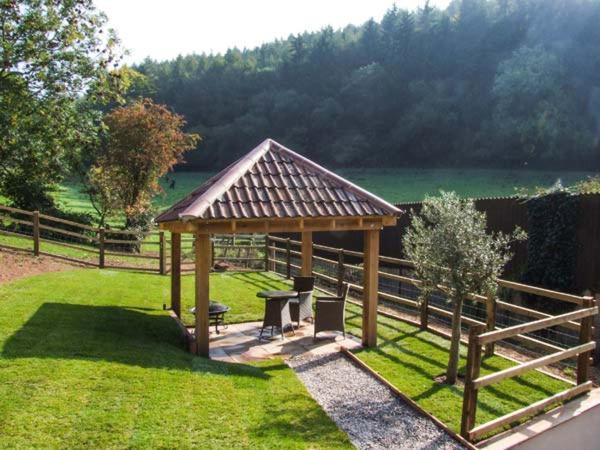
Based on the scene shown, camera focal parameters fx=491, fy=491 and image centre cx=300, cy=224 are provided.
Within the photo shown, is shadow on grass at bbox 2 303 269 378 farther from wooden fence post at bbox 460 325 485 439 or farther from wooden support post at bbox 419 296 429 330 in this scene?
wooden support post at bbox 419 296 429 330

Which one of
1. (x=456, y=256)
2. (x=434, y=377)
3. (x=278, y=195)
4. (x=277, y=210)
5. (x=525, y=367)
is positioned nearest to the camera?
(x=525, y=367)

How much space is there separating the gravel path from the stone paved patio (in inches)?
22.1

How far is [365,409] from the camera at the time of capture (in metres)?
5.50

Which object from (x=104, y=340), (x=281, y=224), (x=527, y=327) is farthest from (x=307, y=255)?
(x=527, y=327)

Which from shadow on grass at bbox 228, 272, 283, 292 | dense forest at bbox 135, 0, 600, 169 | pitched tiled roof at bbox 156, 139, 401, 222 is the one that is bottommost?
shadow on grass at bbox 228, 272, 283, 292

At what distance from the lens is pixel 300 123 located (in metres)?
50.2

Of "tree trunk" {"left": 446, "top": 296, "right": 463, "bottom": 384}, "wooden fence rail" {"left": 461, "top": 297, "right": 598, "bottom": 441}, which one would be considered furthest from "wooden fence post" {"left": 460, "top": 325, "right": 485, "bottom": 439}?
"tree trunk" {"left": 446, "top": 296, "right": 463, "bottom": 384}

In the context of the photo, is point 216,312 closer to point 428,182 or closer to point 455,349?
point 455,349

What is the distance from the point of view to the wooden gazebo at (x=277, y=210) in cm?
692

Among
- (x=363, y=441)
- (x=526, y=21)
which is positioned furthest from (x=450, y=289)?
(x=526, y=21)

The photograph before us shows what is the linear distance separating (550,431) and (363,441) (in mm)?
2136

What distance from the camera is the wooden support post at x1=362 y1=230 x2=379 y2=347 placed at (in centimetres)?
781

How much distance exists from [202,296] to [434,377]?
3.37m

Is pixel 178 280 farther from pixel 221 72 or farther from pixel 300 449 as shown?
pixel 221 72
